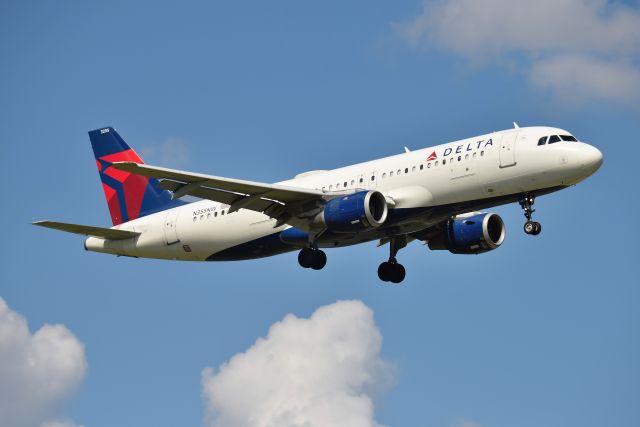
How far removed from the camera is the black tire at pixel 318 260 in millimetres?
51375

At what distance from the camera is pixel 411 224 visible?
50.2 meters

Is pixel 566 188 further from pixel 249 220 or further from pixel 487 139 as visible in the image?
pixel 249 220

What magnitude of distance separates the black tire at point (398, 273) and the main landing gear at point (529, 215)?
29.2 feet

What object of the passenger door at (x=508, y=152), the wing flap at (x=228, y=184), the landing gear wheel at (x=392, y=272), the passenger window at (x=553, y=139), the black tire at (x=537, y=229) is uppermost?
the passenger window at (x=553, y=139)

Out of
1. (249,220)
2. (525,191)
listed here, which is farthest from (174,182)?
(525,191)

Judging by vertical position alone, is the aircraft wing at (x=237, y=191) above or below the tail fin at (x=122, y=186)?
below

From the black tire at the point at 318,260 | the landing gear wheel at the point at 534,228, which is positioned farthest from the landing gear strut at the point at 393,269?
the landing gear wheel at the point at 534,228

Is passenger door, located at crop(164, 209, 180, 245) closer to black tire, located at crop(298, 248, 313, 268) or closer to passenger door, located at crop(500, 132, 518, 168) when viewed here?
black tire, located at crop(298, 248, 313, 268)

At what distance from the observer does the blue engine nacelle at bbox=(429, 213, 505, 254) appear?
53.6m

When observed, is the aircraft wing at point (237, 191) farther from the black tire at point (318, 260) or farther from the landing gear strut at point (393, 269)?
the landing gear strut at point (393, 269)

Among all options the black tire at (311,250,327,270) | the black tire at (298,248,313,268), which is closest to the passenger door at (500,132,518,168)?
the black tire at (311,250,327,270)

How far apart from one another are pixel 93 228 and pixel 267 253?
7890 millimetres

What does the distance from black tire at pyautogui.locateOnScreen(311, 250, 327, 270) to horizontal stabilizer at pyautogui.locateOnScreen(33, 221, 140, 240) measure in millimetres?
9492

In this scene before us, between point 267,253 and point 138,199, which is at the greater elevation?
point 138,199
